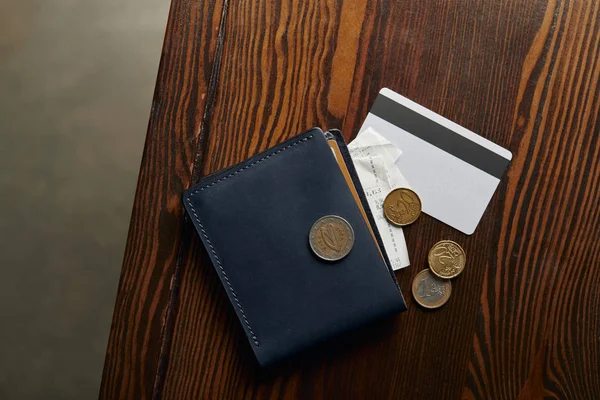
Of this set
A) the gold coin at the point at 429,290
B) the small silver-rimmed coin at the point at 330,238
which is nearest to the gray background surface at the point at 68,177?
the small silver-rimmed coin at the point at 330,238

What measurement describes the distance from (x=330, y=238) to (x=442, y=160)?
0.66 feet

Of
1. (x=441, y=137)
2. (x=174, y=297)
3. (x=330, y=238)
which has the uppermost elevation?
(x=441, y=137)

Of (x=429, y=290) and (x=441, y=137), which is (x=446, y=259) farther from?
(x=441, y=137)

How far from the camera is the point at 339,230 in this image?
0.84 meters

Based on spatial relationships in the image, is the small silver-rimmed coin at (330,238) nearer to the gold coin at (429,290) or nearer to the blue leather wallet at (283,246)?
the blue leather wallet at (283,246)

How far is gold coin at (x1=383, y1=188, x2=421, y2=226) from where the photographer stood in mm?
887

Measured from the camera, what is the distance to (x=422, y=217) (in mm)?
896

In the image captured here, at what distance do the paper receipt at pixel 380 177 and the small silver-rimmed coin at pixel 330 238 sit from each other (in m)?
0.07

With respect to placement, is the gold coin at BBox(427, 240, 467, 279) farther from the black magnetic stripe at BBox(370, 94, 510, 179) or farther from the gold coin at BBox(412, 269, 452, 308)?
the black magnetic stripe at BBox(370, 94, 510, 179)

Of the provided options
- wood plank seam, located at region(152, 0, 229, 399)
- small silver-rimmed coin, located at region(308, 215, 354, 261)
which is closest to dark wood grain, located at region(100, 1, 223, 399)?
wood plank seam, located at region(152, 0, 229, 399)

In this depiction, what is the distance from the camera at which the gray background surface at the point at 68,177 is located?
0.83 metres

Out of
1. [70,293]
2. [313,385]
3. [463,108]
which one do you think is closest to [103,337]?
[70,293]

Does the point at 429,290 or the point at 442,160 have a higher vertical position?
the point at 442,160

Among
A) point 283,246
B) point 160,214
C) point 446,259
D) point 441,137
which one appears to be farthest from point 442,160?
point 160,214
